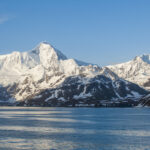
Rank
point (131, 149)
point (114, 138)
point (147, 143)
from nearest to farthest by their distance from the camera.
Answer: point (131, 149) → point (147, 143) → point (114, 138)

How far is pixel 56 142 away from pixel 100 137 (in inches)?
688

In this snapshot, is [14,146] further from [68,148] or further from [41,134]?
[41,134]

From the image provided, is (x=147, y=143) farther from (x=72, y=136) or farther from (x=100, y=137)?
(x=72, y=136)

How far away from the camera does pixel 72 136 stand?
119 meters

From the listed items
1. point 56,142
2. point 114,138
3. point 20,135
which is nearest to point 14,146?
point 56,142

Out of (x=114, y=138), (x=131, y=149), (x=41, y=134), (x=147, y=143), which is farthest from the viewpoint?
(x=41, y=134)

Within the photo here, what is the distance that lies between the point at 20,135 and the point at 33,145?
22491 millimetres

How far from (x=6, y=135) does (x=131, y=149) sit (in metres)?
44.0

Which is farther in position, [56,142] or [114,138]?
[114,138]

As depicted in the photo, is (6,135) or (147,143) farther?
(6,135)

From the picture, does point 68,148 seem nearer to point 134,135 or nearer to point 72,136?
point 72,136

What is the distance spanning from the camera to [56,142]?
104438 mm

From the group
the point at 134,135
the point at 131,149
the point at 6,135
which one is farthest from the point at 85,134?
the point at 131,149

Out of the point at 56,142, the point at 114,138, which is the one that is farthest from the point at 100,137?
the point at 56,142
